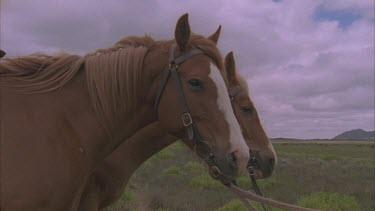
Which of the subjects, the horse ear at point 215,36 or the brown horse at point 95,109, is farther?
the horse ear at point 215,36

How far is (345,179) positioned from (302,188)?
4987mm

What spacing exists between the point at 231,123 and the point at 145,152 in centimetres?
222

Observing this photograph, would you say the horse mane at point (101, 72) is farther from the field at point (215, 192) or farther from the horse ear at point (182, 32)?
the field at point (215, 192)

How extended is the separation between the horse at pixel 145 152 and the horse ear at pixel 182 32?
4.11 ft

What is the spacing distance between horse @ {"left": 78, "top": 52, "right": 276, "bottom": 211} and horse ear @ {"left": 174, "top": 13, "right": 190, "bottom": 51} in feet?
4.11

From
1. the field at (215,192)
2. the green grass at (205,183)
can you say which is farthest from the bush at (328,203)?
the green grass at (205,183)

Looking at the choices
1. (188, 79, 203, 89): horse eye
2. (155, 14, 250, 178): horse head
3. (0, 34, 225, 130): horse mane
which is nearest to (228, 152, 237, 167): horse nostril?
(155, 14, 250, 178): horse head

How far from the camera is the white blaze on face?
2902 millimetres

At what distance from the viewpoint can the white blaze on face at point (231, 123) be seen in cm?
290

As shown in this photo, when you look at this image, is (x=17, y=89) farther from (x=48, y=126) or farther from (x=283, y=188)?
(x=283, y=188)

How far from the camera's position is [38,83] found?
119 inches

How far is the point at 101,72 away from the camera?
10.3ft

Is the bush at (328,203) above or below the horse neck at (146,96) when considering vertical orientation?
below

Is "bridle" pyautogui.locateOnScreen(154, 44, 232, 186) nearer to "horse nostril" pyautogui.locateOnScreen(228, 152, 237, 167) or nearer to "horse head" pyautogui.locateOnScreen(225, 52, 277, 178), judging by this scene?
"horse nostril" pyautogui.locateOnScreen(228, 152, 237, 167)
